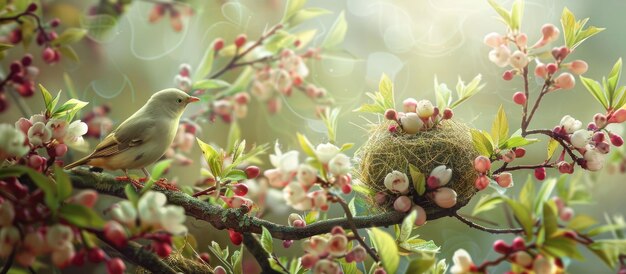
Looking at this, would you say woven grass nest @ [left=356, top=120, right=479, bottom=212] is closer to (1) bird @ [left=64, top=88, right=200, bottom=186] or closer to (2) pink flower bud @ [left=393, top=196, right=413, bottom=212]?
(2) pink flower bud @ [left=393, top=196, right=413, bottom=212]

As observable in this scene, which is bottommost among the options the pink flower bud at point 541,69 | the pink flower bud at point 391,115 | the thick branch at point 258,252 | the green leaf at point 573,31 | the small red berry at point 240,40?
the thick branch at point 258,252

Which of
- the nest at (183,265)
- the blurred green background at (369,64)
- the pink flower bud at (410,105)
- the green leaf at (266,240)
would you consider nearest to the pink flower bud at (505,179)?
the pink flower bud at (410,105)

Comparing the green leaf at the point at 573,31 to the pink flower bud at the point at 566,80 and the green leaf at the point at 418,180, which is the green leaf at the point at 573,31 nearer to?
the pink flower bud at the point at 566,80

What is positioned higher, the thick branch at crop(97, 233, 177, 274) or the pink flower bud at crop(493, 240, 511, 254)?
the pink flower bud at crop(493, 240, 511, 254)

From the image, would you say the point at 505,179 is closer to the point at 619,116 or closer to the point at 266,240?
the point at 619,116

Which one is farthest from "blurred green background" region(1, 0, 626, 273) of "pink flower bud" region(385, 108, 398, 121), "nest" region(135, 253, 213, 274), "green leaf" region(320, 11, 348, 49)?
"pink flower bud" region(385, 108, 398, 121)

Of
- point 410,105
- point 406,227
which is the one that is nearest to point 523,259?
point 406,227

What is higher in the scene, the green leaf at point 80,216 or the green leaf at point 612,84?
the green leaf at point 612,84
